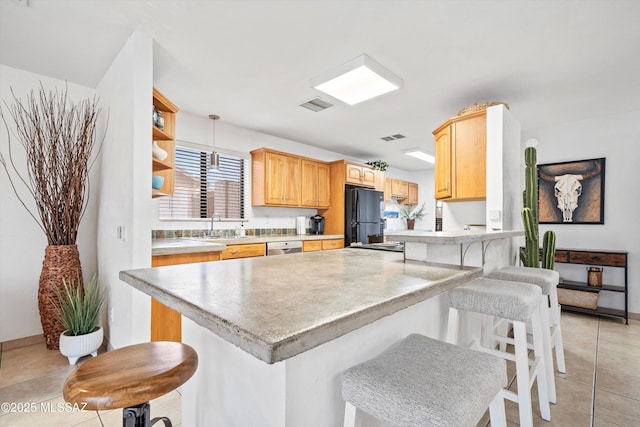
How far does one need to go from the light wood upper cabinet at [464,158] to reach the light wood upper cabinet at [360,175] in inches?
76.0

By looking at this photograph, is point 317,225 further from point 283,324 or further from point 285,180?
point 283,324

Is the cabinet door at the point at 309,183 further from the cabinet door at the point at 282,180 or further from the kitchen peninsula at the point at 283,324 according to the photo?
the kitchen peninsula at the point at 283,324

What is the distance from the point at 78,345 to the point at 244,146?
2.90 meters

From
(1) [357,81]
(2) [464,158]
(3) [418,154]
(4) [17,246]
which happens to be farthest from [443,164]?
(4) [17,246]

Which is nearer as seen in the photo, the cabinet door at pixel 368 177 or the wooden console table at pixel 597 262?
the wooden console table at pixel 597 262

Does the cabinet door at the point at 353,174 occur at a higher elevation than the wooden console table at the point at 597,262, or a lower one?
higher

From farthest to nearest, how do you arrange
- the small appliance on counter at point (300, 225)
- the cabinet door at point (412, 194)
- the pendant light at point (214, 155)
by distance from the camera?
the cabinet door at point (412, 194) → the small appliance on counter at point (300, 225) → the pendant light at point (214, 155)

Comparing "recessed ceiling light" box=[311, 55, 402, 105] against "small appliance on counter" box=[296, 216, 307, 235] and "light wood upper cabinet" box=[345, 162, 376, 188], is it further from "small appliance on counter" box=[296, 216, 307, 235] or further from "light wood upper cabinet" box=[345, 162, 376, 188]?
"small appliance on counter" box=[296, 216, 307, 235]

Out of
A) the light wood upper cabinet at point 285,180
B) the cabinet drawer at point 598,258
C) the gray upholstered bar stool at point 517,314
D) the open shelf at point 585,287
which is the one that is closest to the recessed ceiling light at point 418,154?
the light wood upper cabinet at point 285,180

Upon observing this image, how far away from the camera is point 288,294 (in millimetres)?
804

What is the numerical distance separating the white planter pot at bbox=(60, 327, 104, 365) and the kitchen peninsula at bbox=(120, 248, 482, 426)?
1549 mm

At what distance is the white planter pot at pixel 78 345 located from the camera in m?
2.17

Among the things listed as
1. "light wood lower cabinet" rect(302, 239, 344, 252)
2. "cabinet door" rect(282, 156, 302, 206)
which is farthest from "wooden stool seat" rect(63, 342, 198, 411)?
"cabinet door" rect(282, 156, 302, 206)

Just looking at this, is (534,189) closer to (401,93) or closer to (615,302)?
(401,93)
